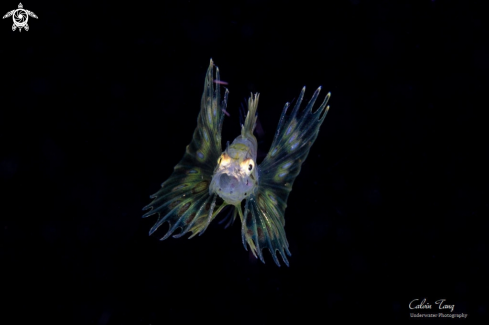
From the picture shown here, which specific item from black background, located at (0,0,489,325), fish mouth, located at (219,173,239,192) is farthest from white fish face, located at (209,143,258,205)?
black background, located at (0,0,489,325)

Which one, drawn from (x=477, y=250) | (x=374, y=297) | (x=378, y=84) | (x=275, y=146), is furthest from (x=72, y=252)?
(x=477, y=250)

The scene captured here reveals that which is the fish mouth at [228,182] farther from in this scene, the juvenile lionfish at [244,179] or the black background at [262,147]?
the black background at [262,147]

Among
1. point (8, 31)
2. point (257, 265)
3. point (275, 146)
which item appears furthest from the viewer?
point (8, 31)

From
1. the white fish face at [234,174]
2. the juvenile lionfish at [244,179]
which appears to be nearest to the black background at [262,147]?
the juvenile lionfish at [244,179]

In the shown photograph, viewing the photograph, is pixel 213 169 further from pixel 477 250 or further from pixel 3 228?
pixel 477 250

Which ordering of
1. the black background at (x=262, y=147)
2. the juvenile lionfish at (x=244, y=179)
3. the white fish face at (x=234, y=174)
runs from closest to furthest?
the white fish face at (x=234, y=174)
the juvenile lionfish at (x=244, y=179)
the black background at (x=262, y=147)

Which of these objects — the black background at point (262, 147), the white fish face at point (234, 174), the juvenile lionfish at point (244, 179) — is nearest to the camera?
the white fish face at point (234, 174)
